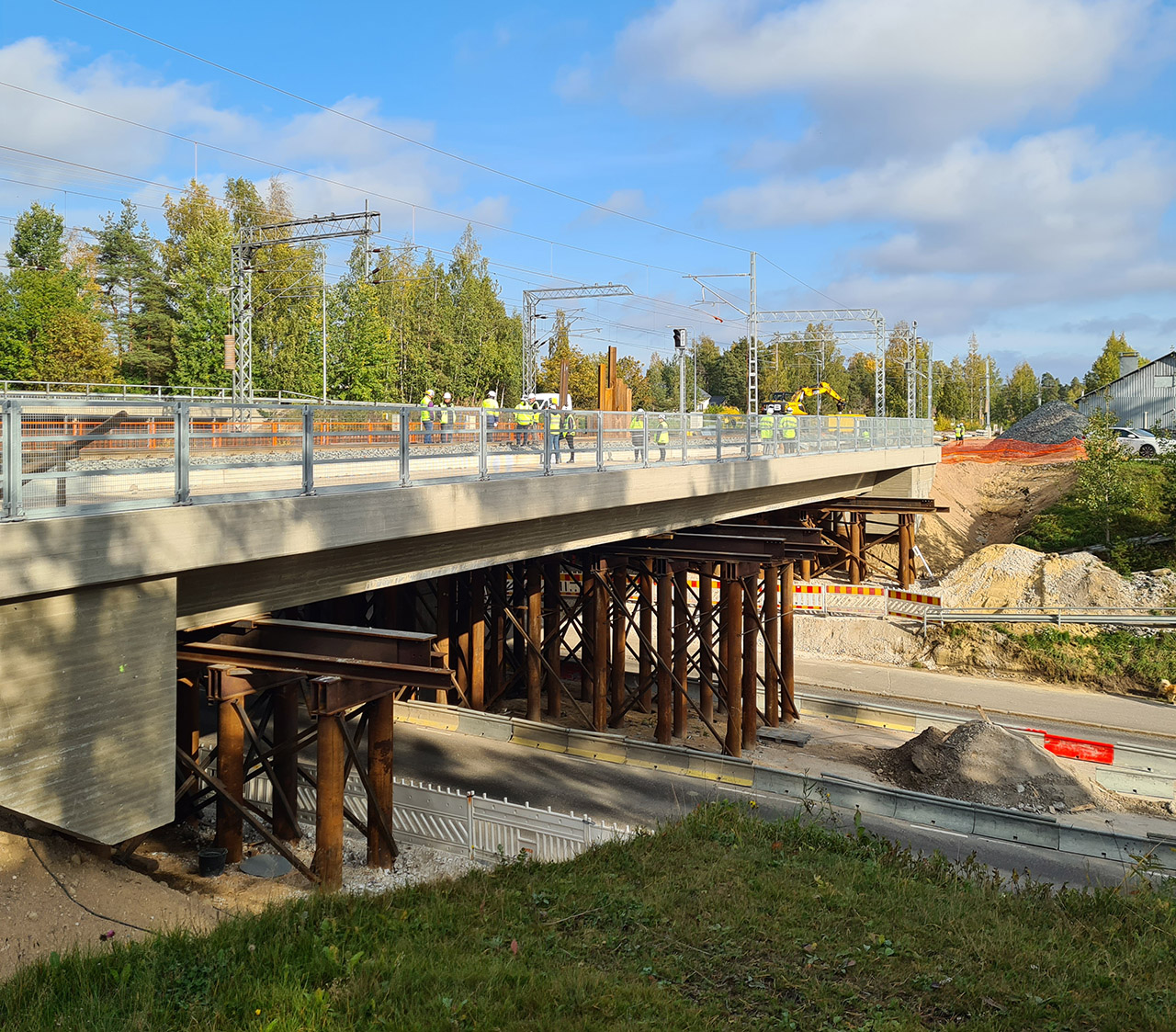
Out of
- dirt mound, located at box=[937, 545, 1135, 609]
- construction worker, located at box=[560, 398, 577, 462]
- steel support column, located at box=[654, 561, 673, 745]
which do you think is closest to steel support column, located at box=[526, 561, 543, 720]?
steel support column, located at box=[654, 561, 673, 745]

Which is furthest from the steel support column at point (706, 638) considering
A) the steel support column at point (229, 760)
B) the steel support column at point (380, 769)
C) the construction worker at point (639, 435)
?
the steel support column at point (229, 760)

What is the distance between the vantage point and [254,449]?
30.0 feet

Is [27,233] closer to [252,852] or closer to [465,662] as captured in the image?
[465,662]

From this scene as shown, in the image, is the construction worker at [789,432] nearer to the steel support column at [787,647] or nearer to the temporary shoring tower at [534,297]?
the steel support column at [787,647]

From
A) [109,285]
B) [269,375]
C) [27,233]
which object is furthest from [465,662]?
[109,285]

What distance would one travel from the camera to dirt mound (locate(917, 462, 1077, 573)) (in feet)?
125

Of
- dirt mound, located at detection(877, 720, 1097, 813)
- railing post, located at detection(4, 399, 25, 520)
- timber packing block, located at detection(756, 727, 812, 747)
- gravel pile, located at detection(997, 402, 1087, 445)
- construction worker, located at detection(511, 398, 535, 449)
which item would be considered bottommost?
timber packing block, located at detection(756, 727, 812, 747)

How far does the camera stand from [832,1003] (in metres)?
5.82

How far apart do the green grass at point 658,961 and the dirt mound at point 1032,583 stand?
2302cm

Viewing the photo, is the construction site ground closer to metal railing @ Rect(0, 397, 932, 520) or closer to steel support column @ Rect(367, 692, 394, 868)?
steel support column @ Rect(367, 692, 394, 868)

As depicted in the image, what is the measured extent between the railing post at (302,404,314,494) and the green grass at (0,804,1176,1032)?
12.7 ft

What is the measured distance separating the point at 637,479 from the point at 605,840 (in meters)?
6.82

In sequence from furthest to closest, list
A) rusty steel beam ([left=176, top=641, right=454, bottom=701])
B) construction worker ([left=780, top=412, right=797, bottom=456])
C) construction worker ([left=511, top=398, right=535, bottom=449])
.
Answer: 1. construction worker ([left=780, top=412, right=797, bottom=456])
2. construction worker ([left=511, top=398, right=535, bottom=449])
3. rusty steel beam ([left=176, top=641, right=454, bottom=701])

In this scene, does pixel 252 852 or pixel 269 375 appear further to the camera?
pixel 269 375
